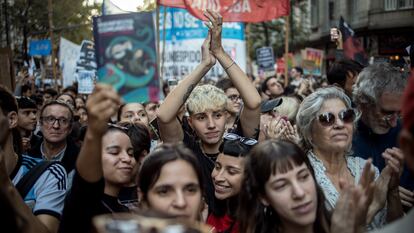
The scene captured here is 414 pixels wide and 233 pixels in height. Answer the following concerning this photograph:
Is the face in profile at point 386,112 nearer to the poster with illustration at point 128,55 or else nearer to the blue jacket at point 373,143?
the blue jacket at point 373,143

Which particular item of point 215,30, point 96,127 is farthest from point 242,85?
point 96,127

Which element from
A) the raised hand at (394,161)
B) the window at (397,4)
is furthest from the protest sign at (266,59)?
the window at (397,4)

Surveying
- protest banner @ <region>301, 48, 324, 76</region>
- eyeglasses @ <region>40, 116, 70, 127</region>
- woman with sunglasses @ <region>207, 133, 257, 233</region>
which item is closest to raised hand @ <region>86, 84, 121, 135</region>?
woman with sunglasses @ <region>207, 133, 257, 233</region>

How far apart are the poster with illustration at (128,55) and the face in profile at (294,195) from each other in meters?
0.71

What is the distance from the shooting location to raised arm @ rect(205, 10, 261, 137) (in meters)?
4.70

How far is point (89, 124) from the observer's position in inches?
104

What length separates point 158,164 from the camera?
298 cm

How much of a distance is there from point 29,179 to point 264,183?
4.83ft

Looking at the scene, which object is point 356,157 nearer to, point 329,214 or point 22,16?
point 329,214

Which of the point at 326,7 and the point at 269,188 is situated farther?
the point at 326,7

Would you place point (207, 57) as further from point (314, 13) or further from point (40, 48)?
point (314, 13)

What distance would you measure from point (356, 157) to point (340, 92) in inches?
17.6

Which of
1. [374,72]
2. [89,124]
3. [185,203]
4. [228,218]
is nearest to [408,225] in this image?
[185,203]

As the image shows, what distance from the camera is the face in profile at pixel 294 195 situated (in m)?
2.96
